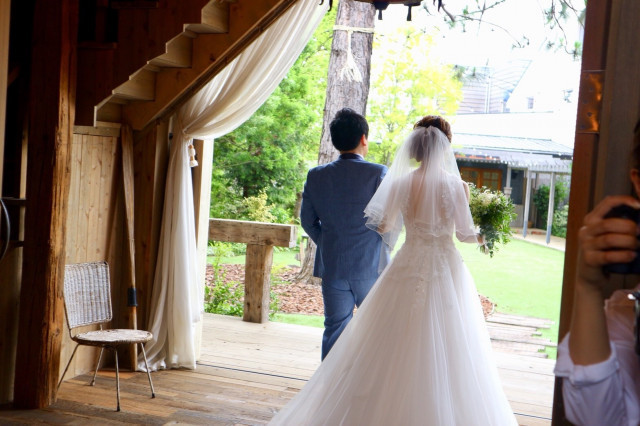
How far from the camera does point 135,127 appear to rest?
5.44m

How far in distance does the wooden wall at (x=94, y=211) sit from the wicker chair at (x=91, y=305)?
195mm

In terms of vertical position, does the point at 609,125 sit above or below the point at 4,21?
below

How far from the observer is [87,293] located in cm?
488

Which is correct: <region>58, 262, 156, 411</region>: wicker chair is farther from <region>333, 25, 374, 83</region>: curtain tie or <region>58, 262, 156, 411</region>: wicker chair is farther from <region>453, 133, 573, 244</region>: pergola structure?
<region>453, 133, 573, 244</region>: pergola structure

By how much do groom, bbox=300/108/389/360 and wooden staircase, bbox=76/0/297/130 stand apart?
1105mm

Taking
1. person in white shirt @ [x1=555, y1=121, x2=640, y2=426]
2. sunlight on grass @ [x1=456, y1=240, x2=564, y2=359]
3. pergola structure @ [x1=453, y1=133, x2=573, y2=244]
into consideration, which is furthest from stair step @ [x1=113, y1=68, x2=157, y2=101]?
pergola structure @ [x1=453, y1=133, x2=573, y2=244]

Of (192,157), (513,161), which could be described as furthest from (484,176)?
(192,157)

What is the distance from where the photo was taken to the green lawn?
1180 centimetres

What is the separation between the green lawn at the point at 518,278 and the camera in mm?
11805

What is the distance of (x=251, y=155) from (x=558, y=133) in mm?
9366

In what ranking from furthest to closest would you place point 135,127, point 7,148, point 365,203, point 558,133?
1. point 558,133
2. point 135,127
3. point 7,148
4. point 365,203

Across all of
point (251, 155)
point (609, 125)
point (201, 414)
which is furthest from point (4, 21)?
point (251, 155)

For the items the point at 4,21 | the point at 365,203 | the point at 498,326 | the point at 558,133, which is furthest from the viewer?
the point at 558,133

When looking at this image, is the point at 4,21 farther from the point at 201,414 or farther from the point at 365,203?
the point at 201,414
